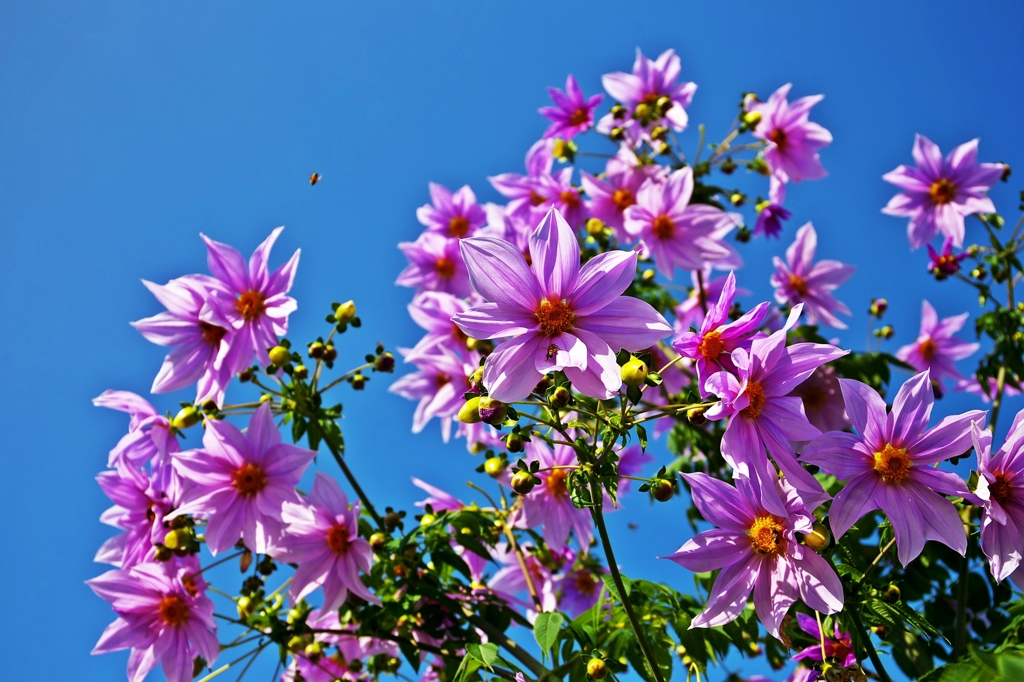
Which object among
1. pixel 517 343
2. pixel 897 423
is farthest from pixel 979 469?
pixel 517 343

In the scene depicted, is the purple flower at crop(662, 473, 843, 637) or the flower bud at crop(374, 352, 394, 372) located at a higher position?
the flower bud at crop(374, 352, 394, 372)

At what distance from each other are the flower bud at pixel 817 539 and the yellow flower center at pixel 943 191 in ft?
11.6

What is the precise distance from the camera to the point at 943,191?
4699 millimetres

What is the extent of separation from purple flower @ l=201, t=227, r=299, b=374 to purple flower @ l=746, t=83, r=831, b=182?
2977 millimetres

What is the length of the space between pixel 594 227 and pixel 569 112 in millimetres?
1195

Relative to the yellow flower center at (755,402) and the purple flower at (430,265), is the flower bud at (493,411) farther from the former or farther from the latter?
the purple flower at (430,265)

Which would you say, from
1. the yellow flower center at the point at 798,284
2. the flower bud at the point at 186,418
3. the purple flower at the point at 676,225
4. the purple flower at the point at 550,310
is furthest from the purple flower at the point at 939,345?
the flower bud at the point at 186,418

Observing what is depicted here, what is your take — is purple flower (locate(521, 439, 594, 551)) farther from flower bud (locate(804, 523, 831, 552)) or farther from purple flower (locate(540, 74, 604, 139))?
purple flower (locate(540, 74, 604, 139))

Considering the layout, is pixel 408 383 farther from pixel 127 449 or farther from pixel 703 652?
pixel 703 652

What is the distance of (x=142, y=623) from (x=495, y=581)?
165cm

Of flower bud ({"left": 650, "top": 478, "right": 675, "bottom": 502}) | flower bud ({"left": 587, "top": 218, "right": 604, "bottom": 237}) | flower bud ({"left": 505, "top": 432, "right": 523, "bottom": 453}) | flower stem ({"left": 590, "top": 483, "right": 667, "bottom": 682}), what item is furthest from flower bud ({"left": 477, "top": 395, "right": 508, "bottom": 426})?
flower bud ({"left": 587, "top": 218, "right": 604, "bottom": 237})

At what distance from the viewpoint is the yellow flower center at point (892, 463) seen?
81.4 inches

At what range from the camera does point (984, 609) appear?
10.4 feet

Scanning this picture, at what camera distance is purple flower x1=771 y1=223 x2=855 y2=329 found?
4.60 m
